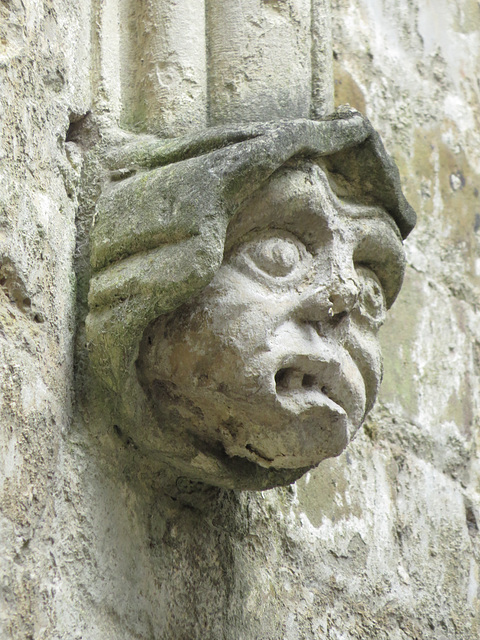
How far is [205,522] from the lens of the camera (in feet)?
4.79

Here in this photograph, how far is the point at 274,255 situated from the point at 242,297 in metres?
0.09

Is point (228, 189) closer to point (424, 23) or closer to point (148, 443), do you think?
point (148, 443)

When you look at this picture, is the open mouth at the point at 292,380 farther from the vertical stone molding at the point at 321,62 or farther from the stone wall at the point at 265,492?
the vertical stone molding at the point at 321,62

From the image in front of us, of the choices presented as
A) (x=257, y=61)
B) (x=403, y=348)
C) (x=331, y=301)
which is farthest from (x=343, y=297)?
(x=403, y=348)

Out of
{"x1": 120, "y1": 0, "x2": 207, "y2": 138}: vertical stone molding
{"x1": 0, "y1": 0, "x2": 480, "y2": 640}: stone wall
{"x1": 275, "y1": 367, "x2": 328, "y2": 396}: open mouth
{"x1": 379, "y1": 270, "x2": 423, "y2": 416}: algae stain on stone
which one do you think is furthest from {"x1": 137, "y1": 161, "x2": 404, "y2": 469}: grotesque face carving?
{"x1": 379, "y1": 270, "x2": 423, "y2": 416}: algae stain on stone

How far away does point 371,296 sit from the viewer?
139cm

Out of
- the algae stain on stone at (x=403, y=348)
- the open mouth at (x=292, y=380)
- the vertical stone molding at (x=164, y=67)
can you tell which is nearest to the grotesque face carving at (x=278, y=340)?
the open mouth at (x=292, y=380)

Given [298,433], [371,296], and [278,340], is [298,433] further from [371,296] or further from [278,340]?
[371,296]

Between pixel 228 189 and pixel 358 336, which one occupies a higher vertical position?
pixel 228 189

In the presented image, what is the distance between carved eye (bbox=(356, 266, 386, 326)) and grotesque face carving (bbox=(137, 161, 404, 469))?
0.02 m

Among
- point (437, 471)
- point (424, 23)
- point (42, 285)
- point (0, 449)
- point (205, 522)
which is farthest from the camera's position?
point (424, 23)

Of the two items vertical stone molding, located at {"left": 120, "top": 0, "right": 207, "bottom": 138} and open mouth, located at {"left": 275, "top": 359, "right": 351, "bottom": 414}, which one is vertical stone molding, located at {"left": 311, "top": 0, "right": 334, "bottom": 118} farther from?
open mouth, located at {"left": 275, "top": 359, "right": 351, "bottom": 414}

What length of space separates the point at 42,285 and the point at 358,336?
0.46 metres

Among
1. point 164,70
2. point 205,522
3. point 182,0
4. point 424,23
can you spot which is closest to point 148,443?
point 205,522
